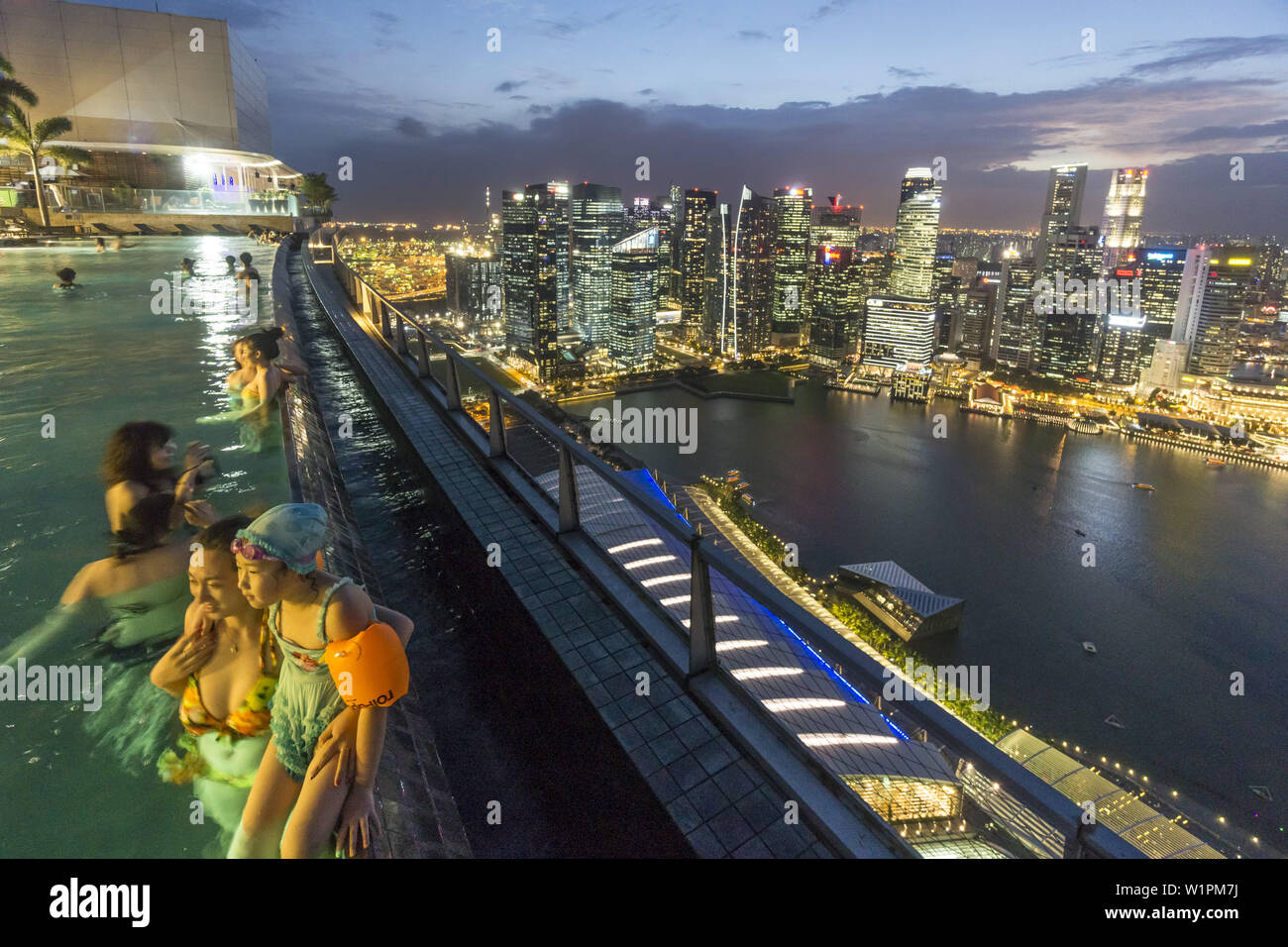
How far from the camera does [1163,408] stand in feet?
173

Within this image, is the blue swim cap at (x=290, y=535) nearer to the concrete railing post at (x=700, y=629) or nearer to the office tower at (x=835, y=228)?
the concrete railing post at (x=700, y=629)

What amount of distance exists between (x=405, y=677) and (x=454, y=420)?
12.3 ft

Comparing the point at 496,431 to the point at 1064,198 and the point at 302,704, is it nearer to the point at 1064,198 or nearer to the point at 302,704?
the point at 302,704

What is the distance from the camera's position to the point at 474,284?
6906 centimetres

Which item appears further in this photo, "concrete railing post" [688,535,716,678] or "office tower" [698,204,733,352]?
"office tower" [698,204,733,352]

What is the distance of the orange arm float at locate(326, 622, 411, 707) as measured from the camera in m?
1.34

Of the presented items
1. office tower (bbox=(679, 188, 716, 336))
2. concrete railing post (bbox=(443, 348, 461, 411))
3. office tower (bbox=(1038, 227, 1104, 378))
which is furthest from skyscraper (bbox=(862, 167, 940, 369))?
concrete railing post (bbox=(443, 348, 461, 411))

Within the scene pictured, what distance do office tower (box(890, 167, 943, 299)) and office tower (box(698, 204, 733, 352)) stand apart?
21.1m

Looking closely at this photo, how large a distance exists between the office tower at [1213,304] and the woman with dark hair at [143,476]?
8537 cm

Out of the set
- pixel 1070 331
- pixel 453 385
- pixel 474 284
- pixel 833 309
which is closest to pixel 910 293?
pixel 833 309

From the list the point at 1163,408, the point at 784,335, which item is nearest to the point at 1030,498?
the point at 1163,408

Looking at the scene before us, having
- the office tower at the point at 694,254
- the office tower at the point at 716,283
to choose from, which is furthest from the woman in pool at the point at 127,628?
the office tower at the point at 694,254

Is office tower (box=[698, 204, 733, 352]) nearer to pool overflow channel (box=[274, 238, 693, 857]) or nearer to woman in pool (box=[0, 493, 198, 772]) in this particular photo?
pool overflow channel (box=[274, 238, 693, 857])

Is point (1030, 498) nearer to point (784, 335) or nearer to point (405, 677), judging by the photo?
point (405, 677)
